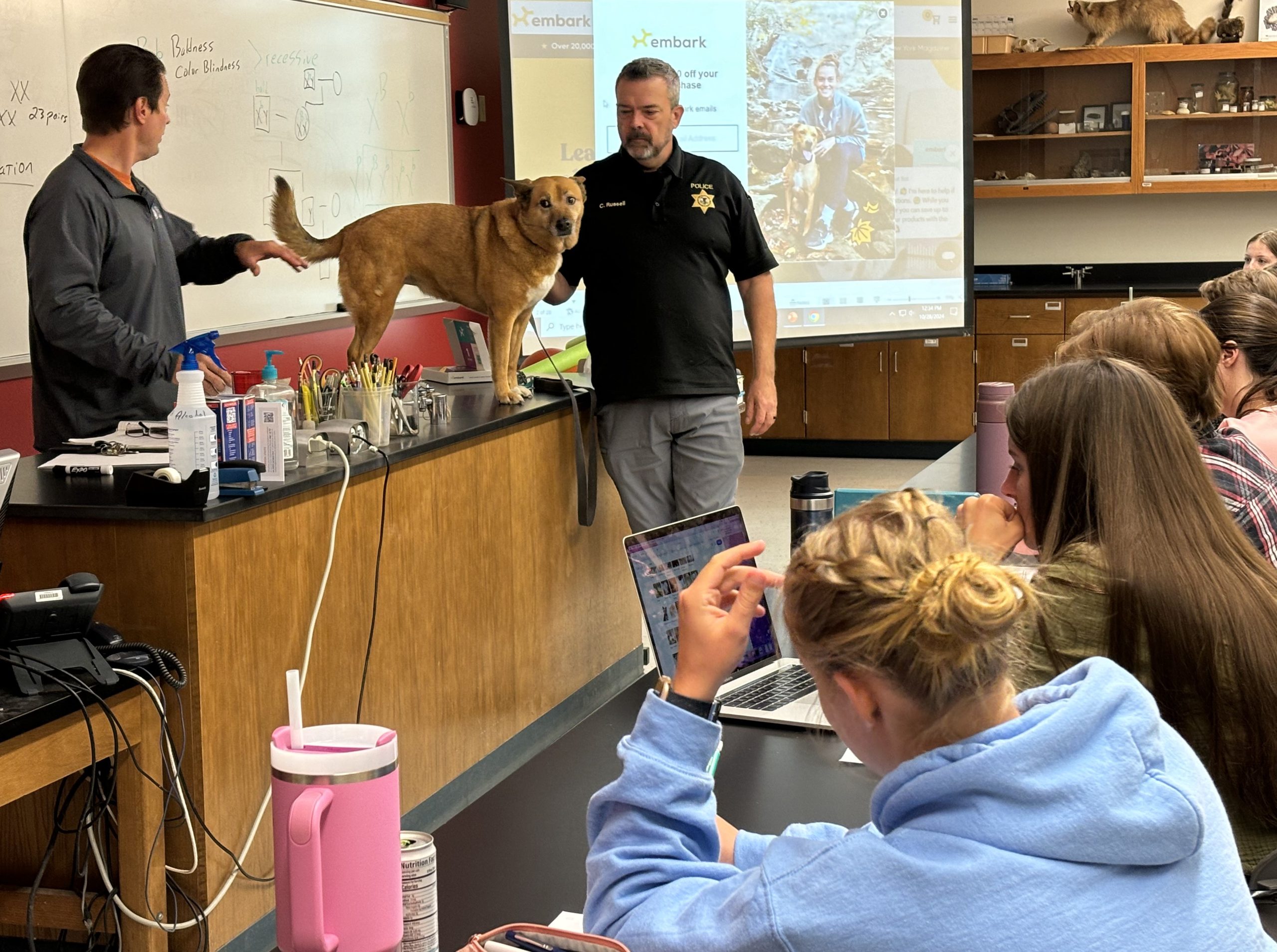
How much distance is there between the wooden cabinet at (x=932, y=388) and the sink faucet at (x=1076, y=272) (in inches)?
34.3

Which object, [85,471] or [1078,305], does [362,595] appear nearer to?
[85,471]

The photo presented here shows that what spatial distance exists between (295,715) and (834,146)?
4.97 metres

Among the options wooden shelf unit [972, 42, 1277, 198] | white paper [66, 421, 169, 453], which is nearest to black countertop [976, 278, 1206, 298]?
A: wooden shelf unit [972, 42, 1277, 198]

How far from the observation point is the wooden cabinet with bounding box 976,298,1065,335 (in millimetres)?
7156

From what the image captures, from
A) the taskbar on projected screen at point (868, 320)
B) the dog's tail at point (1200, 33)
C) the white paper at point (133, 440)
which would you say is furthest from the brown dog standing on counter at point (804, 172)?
the white paper at point (133, 440)

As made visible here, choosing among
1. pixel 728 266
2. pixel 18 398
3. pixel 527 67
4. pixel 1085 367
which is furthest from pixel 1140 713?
pixel 527 67

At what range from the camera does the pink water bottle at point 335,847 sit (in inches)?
40.7

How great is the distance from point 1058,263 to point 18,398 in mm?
5793

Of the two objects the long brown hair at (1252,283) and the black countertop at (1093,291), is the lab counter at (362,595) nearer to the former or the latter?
the long brown hair at (1252,283)

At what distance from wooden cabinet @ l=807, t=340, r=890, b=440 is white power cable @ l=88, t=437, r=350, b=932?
5010 mm

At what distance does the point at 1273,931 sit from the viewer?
4.07ft

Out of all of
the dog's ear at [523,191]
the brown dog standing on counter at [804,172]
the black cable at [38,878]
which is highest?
the brown dog standing on counter at [804,172]

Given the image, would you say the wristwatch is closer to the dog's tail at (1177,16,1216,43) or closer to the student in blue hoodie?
the student in blue hoodie

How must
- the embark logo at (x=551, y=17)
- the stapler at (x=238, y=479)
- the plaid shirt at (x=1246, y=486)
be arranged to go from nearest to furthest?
the plaid shirt at (x=1246, y=486) < the stapler at (x=238, y=479) < the embark logo at (x=551, y=17)
